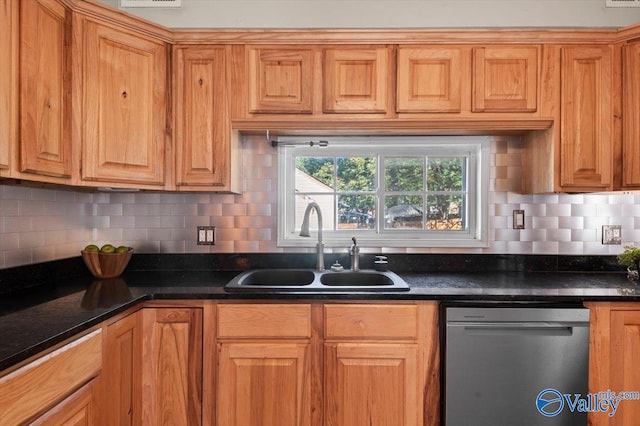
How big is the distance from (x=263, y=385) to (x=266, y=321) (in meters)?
0.28

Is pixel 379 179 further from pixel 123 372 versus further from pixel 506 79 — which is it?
pixel 123 372

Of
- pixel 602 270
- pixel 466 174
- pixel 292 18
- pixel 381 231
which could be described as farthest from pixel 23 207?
pixel 602 270

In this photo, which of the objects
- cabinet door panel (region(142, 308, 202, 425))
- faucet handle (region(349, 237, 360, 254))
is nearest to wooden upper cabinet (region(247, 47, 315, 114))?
faucet handle (region(349, 237, 360, 254))

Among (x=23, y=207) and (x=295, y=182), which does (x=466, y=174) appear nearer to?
(x=295, y=182)

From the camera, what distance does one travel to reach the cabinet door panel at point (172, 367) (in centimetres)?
156

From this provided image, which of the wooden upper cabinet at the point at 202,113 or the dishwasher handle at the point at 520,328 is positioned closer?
the dishwasher handle at the point at 520,328

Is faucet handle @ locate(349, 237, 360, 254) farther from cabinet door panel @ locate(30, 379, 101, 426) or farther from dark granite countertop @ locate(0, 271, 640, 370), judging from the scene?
cabinet door panel @ locate(30, 379, 101, 426)

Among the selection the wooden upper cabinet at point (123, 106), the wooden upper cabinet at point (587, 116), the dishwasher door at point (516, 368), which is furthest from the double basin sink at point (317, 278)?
the wooden upper cabinet at point (587, 116)

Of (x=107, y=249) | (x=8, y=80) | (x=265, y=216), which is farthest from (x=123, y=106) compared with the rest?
(x=265, y=216)

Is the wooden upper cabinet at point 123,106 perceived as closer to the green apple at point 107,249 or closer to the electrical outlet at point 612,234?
the green apple at point 107,249

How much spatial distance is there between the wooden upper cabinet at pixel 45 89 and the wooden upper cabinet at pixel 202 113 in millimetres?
475

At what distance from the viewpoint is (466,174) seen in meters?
2.25

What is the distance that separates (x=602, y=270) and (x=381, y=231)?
134 cm

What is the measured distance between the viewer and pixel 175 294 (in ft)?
5.14
